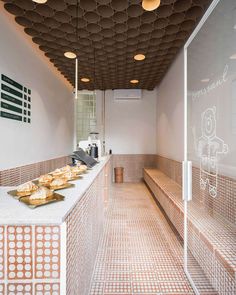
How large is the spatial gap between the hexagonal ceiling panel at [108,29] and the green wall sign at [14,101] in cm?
90

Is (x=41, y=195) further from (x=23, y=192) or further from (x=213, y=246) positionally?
(x=213, y=246)

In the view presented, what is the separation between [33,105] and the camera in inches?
156

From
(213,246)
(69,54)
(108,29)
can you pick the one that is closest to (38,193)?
(213,246)

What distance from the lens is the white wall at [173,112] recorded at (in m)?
4.30

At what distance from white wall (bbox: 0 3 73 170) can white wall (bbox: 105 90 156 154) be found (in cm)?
171

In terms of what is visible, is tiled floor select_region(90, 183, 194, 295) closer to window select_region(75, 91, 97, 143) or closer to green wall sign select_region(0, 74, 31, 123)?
green wall sign select_region(0, 74, 31, 123)

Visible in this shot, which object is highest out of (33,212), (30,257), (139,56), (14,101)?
(139,56)

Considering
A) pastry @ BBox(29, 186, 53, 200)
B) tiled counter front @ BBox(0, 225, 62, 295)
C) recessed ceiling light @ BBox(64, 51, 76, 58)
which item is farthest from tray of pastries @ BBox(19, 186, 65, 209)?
recessed ceiling light @ BBox(64, 51, 76, 58)

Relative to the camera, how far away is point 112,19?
315 cm

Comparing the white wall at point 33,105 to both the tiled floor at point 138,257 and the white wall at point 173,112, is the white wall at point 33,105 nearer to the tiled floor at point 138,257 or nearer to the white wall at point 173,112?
the tiled floor at point 138,257

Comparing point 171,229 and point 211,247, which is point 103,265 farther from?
point 171,229

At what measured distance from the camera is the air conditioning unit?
7168 millimetres

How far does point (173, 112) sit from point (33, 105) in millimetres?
2974

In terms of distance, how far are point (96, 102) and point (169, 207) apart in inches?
194
